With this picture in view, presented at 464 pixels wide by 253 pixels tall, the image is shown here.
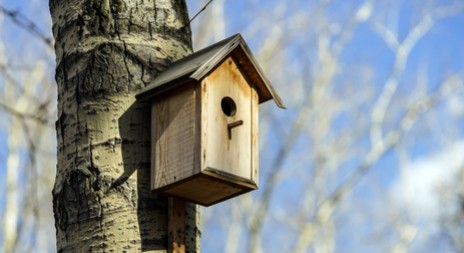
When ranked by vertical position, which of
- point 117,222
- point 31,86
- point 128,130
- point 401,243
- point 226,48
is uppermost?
point 31,86

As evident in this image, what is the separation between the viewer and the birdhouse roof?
3219mm

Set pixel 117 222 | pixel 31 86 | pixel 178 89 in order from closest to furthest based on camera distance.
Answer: pixel 117 222 → pixel 178 89 → pixel 31 86

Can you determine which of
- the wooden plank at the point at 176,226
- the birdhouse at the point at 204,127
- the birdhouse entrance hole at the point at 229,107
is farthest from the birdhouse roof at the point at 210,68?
the wooden plank at the point at 176,226

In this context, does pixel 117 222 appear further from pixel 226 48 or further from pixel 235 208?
pixel 235 208

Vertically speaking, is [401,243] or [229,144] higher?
[401,243]

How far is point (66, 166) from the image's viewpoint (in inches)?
125

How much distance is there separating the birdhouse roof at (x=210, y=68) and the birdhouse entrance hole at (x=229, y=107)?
0.43 ft

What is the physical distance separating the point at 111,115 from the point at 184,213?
356 mm

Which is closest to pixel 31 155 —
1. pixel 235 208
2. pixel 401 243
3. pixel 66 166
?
pixel 66 166

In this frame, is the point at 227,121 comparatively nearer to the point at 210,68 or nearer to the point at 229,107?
the point at 229,107

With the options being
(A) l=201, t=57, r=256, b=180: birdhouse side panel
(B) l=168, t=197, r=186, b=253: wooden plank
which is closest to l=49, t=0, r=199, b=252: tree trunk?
(B) l=168, t=197, r=186, b=253: wooden plank

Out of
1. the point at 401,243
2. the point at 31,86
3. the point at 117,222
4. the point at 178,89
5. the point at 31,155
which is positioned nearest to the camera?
the point at 117,222

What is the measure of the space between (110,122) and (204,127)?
0.96 feet

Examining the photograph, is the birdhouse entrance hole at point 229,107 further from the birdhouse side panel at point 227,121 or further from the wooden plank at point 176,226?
the wooden plank at point 176,226
